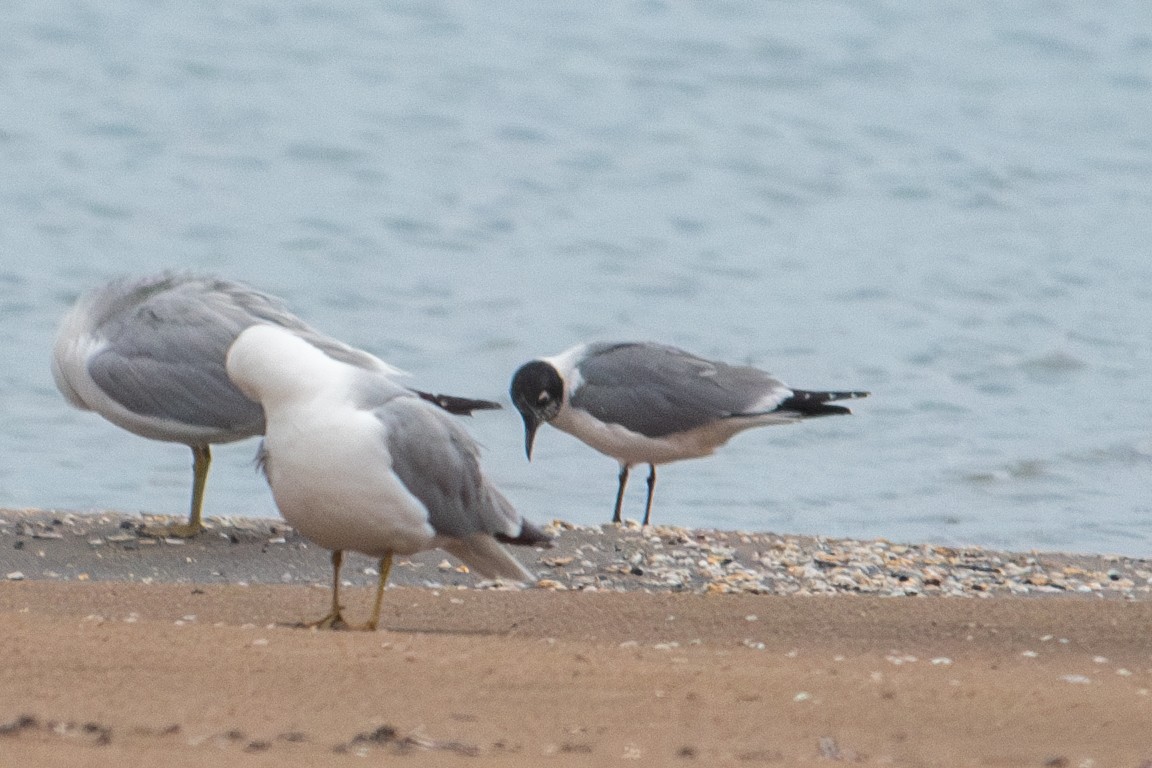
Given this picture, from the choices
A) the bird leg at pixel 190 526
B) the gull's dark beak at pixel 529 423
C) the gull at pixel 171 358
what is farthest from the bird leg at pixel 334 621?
the gull's dark beak at pixel 529 423

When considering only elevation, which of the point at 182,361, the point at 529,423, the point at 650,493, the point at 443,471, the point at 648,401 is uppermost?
the point at 443,471

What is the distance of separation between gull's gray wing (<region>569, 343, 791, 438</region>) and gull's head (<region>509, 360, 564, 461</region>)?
110 mm

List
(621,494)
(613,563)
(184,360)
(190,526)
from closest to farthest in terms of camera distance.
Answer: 1. (613,563)
2. (184,360)
3. (190,526)
4. (621,494)

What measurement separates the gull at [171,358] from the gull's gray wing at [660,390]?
6.14 ft

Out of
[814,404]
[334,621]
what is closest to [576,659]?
[334,621]

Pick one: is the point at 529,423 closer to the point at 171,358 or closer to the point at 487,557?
the point at 171,358

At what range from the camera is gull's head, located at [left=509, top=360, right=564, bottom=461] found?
30.1 ft

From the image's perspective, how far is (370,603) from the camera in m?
6.52

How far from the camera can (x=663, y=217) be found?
660 inches

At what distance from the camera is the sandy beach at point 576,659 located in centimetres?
436

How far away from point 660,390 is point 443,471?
3414 millimetres

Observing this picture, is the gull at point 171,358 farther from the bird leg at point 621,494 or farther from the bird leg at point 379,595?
the bird leg at point 621,494

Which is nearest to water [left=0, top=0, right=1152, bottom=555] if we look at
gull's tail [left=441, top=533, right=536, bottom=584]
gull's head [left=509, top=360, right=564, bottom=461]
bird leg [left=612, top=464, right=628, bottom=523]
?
bird leg [left=612, top=464, right=628, bottom=523]

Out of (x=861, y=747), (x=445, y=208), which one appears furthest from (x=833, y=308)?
(x=861, y=747)
